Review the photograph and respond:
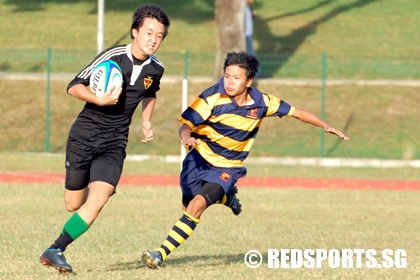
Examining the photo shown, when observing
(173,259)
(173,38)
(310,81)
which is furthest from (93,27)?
(173,259)

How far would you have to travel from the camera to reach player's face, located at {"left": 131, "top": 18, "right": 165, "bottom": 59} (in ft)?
26.5

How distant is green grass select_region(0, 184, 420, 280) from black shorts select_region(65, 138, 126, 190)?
0.74m

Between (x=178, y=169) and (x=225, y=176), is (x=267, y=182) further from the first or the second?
(x=225, y=176)

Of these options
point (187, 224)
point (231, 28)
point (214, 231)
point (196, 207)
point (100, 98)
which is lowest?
point (214, 231)

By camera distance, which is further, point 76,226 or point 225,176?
point 225,176

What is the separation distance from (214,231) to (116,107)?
3.47 m

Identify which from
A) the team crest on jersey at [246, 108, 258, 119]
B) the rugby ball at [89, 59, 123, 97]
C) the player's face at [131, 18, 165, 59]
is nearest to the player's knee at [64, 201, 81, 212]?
the rugby ball at [89, 59, 123, 97]

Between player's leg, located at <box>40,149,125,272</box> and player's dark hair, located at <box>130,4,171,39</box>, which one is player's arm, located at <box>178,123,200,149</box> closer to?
player's leg, located at <box>40,149,125,272</box>

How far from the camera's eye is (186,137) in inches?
323

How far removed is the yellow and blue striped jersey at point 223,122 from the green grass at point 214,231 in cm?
95

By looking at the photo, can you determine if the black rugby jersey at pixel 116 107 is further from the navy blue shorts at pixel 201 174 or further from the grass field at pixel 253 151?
the grass field at pixel 253 151

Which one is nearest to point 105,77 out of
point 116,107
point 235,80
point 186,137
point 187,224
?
point 116,107

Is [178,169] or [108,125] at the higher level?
[108,125]

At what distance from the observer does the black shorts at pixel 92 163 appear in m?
8.03
